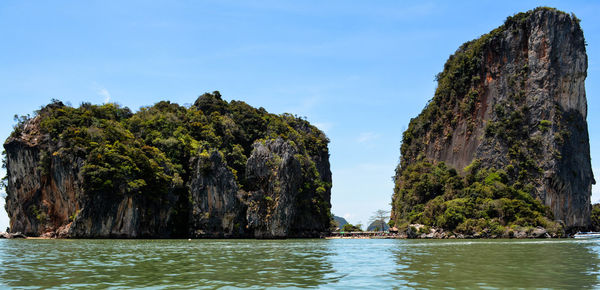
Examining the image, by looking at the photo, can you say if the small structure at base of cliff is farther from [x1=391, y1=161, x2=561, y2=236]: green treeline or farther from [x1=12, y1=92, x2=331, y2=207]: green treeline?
[x1=391, y1=161, x2=561, y2=236]: green treeline

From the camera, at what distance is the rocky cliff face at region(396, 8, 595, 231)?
74.9m

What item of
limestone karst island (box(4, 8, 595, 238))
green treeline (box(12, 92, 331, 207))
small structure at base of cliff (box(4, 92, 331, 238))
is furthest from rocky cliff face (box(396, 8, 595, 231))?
small structure at base of cliff (box(4, 92, 331, 238))

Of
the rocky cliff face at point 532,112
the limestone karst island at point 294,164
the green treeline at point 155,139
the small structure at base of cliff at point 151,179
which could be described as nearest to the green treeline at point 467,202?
the limestone karst island at point 294,164

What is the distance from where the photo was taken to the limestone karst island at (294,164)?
5953 cm

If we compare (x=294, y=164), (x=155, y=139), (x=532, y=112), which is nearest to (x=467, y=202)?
(x=532, y=112)

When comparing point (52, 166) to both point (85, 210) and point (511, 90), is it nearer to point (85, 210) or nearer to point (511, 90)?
point (85, 210)

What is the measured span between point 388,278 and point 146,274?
→ 24.4 ft

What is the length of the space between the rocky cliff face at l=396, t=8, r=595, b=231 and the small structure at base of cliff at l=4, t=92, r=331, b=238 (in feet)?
101

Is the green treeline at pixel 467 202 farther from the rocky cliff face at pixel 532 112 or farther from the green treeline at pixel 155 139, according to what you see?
the green treeline at pixel 155 139

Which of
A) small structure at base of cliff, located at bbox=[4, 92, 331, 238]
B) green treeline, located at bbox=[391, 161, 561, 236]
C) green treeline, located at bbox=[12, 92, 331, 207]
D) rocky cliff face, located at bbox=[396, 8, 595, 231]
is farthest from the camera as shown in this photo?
rocky cliff face, located at bbox=[396, 8, 595, 231]

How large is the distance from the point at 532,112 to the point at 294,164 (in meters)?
39.9

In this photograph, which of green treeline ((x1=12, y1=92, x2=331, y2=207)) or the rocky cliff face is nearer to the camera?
green treeline ((x1=12, y1=92, x2=331, y2=207))

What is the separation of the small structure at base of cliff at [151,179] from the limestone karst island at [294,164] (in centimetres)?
17

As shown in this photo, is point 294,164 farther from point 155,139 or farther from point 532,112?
point 532,112
